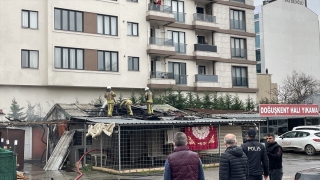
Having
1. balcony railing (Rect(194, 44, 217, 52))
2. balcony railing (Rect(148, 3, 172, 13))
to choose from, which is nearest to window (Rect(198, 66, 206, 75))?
balcony railing (Rect(194, 44, 217, 52))

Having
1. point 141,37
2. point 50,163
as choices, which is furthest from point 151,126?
point 141,37

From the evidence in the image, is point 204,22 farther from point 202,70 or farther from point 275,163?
point 275,163

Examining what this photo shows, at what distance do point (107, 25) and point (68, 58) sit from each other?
425 centimetres

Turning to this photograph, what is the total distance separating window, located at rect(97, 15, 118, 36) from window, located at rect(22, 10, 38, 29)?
468 cm

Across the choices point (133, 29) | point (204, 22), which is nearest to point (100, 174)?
point (133, 29)

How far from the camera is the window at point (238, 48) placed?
41.6m

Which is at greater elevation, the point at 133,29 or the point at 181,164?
the point at 133,29

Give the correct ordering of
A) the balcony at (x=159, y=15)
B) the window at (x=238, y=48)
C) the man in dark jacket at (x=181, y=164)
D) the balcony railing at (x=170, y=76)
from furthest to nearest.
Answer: the window at (x=238, y=48) < the balcony railing at (x=170, y=76) < the balcony at (x=159, y=15) < the man in dark jacket at (x=181, y=164)

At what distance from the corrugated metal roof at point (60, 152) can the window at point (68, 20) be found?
12.2 m

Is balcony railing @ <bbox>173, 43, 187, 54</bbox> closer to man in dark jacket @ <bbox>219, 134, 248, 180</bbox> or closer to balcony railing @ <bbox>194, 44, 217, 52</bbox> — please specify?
balcony railing @ <bbox>194, 44, 217, 52</bbox>

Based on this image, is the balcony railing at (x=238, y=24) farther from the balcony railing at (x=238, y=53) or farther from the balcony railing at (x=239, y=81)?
the balcony railing at (x=239, y=81)

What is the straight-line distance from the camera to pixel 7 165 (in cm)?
1288

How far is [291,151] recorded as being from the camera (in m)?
27.1

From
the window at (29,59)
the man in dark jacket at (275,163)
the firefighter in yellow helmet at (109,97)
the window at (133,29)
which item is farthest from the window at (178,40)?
the man in dark jacket at (275,163)
